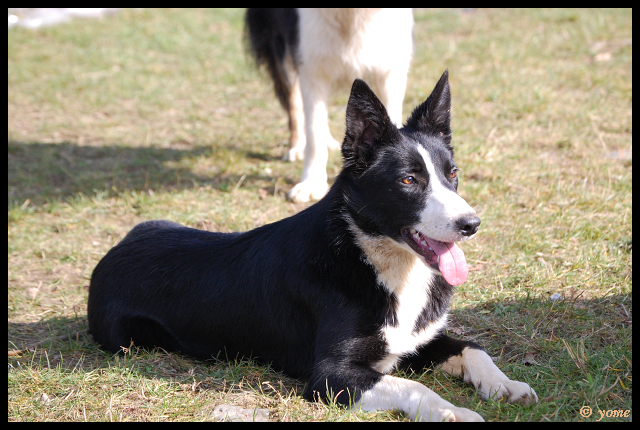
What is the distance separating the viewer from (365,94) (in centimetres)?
277

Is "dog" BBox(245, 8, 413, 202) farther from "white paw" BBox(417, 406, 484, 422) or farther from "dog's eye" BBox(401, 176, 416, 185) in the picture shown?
"white paw" BBox(417, 406, 484, 422)

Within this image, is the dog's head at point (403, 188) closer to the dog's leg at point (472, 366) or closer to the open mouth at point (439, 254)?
the open mouth at point (439, 254)

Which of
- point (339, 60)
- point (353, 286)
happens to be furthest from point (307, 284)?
point (339, 60)

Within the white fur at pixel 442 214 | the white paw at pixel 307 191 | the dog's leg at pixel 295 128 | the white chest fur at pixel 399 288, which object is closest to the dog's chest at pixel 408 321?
the white chest fur at pixel 399 288

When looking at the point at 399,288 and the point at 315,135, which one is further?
the point at 315,135

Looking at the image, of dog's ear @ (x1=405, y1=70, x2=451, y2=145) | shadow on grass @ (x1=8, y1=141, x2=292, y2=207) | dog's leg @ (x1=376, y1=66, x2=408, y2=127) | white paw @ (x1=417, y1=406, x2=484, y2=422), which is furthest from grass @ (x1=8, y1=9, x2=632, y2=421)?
dog's ear @ (x1=405, y1=70, x2=451, y2=145)

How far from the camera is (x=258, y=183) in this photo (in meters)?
5.45

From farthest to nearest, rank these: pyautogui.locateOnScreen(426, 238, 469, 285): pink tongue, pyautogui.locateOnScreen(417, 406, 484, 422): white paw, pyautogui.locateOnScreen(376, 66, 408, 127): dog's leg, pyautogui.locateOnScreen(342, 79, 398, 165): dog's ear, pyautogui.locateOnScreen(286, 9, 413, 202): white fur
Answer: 1. pyautogui.locateOnScreen(376, 66, 408, 127): dog's leg
2. pyautogui.locateOnScreen(286, 9, 413, 202): white fur
3. pyautogui.locateOnScreen(342, 79, 398, 165): dog's ear
4. pyautogui.locateOnScreen(426, 238, 469, 285): pink tongue
5. pyautogui.locateOnScreen(417, 406, 484, 422): white paw

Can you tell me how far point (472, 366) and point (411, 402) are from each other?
41 centimetres

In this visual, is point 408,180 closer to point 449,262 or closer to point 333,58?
point 449,262

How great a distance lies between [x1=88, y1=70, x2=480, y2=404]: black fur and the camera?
271cm

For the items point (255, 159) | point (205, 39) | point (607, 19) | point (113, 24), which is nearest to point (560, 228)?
point (255, 159)

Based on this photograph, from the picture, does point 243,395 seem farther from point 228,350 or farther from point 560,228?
point 560,228

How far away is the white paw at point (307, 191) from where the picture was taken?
4996 mm
